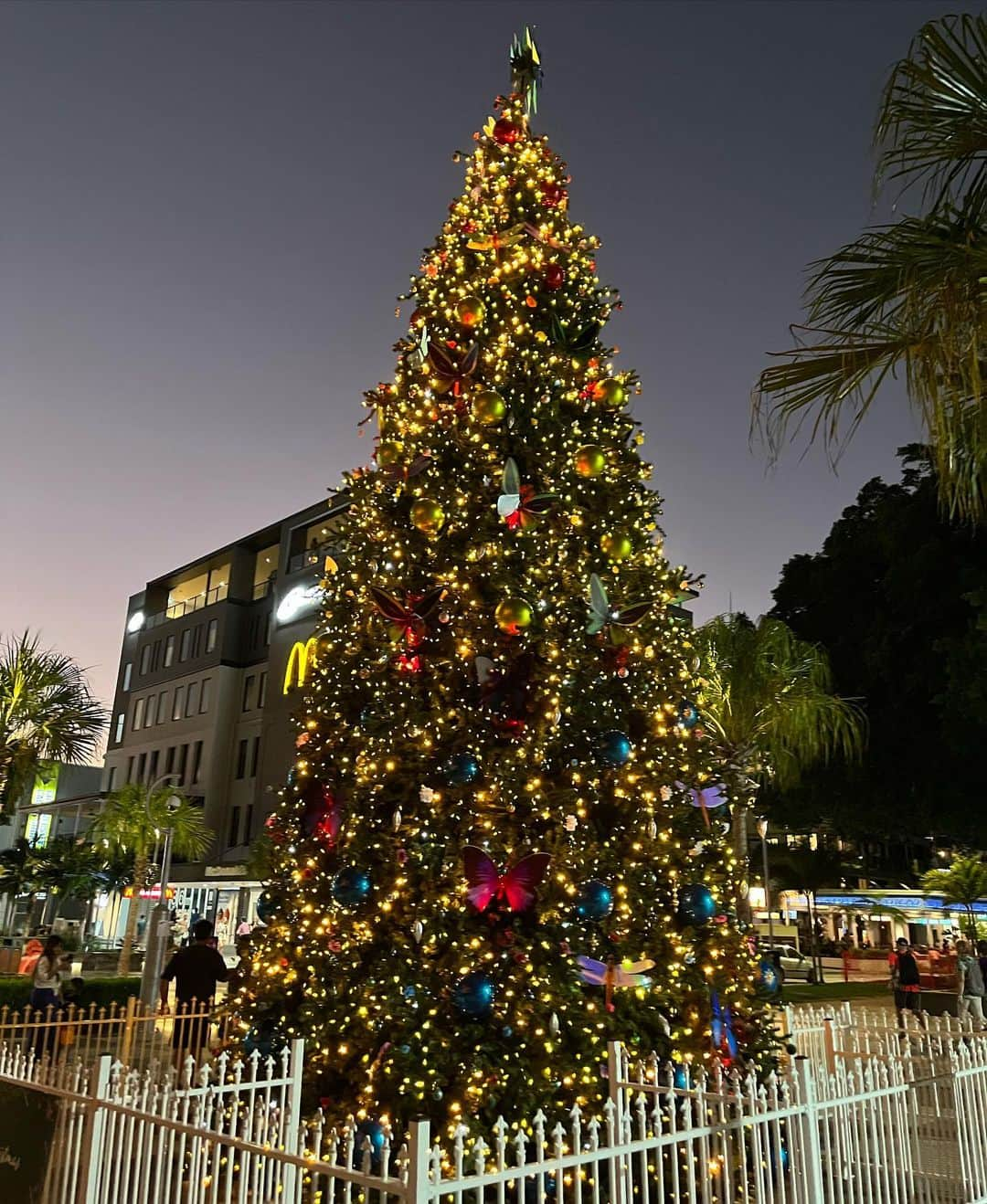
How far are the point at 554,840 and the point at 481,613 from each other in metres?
1.71

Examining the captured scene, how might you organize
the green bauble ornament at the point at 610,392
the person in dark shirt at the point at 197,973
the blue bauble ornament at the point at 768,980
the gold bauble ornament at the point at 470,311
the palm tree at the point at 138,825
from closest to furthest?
the blue bauble ornament at the point at 768,980, the gold bauble ornament at the point at 470,311, the green bauble ornament at the point at 610,392, the person in dark shirt at the point at 197,973, the palm tree at the point at 138,825

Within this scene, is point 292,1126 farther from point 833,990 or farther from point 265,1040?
point 833,990

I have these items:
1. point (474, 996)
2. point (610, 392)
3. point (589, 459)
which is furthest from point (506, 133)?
point (474, 996)

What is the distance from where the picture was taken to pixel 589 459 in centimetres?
749

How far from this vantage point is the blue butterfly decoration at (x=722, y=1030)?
260 inches

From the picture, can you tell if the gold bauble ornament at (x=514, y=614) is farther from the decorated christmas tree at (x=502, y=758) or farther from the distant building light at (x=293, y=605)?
the distant building light at (x=293, y=605)

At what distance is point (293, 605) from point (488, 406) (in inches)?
1335

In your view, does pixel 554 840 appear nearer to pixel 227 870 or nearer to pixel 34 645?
pixel 34 645

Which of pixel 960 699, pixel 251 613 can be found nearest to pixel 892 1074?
pixel 960 699

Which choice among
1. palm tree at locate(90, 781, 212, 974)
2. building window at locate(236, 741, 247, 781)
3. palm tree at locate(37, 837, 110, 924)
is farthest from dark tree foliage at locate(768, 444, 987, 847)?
building window at locate(236, 741, 247, 781)

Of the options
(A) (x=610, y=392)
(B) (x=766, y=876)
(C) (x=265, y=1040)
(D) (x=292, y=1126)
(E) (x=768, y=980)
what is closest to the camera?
(D) (x=292, y=1126)

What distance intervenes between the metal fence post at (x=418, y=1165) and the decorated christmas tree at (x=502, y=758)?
2877 mm

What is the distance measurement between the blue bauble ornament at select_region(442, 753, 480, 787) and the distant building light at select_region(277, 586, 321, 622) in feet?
109

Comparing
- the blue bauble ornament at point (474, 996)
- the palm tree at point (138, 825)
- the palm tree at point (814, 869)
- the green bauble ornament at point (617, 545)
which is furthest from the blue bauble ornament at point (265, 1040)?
the palm tree at point (814, 869)
